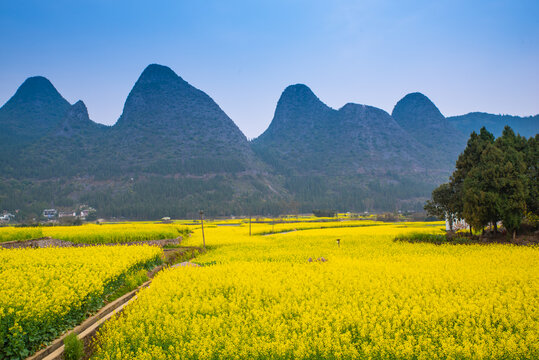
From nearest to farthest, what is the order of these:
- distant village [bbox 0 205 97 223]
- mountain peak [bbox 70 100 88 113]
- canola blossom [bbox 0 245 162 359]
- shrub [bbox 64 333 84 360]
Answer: canola blossom [bbox 0 245 162 359], shrub [bbox 64 333 84 360], distant village [bbox 0 205 97 223], mountain peak [bbox 70 100 88 113]

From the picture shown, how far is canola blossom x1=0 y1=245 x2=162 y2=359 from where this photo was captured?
7.52 m

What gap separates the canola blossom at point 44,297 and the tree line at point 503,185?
23.7 m

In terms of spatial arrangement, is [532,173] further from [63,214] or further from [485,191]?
[63,214]

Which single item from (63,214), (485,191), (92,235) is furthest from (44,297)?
(63,214)

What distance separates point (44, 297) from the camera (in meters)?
8.73

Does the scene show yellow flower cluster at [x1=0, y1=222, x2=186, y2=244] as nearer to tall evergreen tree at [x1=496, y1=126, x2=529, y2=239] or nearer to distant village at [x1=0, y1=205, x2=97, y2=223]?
tall evergreen tree at [x1=496, y1=126, x2=529, y2=239]

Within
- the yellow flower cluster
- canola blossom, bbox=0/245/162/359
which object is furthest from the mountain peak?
canola blossom, bbox=0/245/162/359

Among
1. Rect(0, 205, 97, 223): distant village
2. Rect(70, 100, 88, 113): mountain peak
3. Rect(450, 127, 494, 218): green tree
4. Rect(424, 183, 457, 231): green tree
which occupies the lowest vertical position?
Rect(0, 205, 97, 223): distant village

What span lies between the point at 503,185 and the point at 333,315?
21.6 m

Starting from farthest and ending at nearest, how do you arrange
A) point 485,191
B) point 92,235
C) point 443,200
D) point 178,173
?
point 178,173 < point 92,235 < point 443,200 < point 485,191

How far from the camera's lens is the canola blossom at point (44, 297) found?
7.52 m

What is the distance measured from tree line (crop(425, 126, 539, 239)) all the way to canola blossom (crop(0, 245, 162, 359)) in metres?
23.7

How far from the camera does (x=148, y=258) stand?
61.4 ft

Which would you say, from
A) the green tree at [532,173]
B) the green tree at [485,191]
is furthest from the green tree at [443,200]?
the green tree at [532,173]
